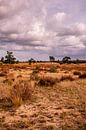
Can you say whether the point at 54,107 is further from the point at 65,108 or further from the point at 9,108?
the point at 9,108

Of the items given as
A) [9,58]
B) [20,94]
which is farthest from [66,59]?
[20,94]

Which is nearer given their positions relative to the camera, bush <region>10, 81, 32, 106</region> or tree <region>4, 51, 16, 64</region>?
bush <region>10, 81, 32, 106</region>

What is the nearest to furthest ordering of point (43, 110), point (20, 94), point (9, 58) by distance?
point (43, 110) < point (20, 94) < point (9, 58)

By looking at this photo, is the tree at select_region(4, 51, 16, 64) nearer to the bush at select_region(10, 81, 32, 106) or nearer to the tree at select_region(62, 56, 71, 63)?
the tree at select_region(62, 56, 71, 63)

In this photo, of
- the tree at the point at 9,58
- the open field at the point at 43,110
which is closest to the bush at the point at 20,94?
the open field at the point at 43,110

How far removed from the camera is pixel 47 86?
Answer: 22.0 meters

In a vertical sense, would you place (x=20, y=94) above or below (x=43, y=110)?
above

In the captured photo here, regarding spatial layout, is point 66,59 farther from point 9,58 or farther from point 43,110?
point 43,110

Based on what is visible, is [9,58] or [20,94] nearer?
[20,94]

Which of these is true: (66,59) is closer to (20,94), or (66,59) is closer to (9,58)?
(9,58)

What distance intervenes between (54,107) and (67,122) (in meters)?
2.77

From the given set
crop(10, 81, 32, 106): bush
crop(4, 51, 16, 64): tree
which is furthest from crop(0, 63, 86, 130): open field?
crop(4, 51, 16, 64): tree

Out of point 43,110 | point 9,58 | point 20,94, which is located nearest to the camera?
point 43,110

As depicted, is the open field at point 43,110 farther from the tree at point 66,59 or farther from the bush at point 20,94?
the tree at point 66,59
